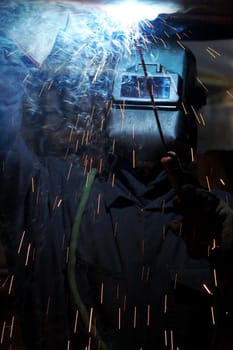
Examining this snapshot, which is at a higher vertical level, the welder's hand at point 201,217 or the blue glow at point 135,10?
the blue glow at point 135,10

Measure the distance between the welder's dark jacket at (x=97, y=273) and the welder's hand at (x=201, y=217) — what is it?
0.12 m

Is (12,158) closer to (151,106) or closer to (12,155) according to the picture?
(12,155)

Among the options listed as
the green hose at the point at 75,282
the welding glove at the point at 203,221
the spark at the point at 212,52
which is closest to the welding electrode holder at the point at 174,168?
the welding glove at the point at 203,221

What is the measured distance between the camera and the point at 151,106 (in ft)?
7.03

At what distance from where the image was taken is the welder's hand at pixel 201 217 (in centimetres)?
164

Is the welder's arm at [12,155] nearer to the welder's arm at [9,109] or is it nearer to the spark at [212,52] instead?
the welder's arm at [9,109]

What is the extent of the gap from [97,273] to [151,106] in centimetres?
88

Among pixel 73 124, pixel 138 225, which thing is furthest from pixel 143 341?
pixel 73 124

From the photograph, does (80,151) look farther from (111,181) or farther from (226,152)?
(226,152)

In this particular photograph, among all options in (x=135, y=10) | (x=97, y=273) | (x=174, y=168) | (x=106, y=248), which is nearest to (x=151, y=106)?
(x=135, y=10)

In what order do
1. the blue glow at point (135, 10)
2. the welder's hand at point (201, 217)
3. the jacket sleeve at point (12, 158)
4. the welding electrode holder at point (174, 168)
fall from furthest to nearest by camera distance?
the blue glow at point (135, 10) → the jacket sleeve at point (12, 158) → the welder's hand at point (201, 217) → the welding electrode holder at point (174, 168)

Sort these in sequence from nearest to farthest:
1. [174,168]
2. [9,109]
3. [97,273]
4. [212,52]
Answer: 1. [174,168]
2. [97,273]
3. [9,109]
4. [212,52]

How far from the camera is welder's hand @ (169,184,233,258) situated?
5.37 ft

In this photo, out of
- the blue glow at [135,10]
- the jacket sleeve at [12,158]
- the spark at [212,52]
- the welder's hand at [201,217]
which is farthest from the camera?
the spark at [212,52]
